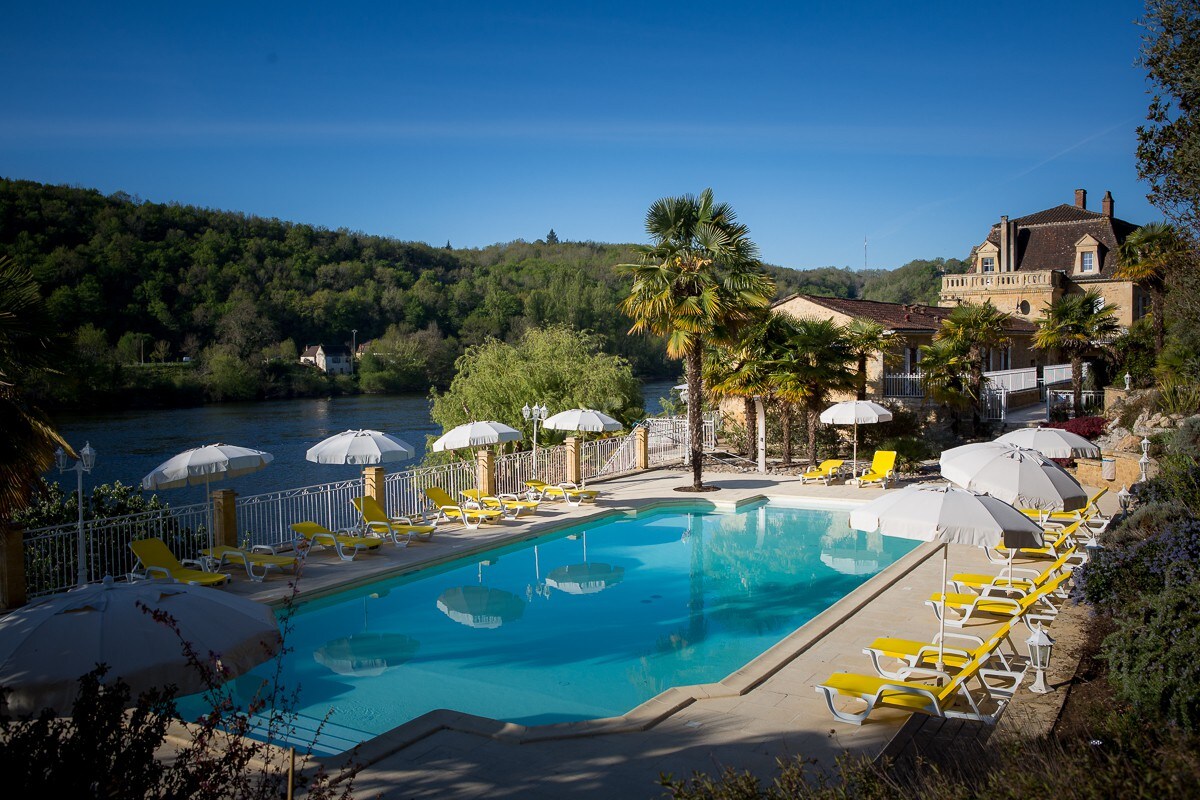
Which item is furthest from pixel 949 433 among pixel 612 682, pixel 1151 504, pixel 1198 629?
pixel 1198 629

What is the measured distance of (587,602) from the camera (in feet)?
42.0

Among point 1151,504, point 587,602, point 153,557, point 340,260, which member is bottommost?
point 587,602

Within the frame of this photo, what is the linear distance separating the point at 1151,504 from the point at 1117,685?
5185 mm

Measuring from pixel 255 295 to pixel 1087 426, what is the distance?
54942 millimetres

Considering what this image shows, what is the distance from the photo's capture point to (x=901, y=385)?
2756cm

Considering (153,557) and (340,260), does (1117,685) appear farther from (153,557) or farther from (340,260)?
(340,260)

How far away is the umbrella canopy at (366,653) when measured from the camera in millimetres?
10015

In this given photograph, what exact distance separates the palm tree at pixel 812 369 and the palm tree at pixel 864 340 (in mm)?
460

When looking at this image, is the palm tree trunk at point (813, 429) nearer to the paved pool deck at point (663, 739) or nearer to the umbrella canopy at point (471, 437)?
the umbrella canopy at point (471, 437)

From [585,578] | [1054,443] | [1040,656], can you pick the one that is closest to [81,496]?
[585,578]

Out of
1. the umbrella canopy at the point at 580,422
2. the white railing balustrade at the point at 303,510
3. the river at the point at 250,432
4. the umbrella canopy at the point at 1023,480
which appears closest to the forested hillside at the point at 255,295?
the river at the point at 250,432

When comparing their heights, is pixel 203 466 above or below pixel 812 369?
below

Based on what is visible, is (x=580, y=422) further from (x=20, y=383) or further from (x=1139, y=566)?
(x=1139, y=566)

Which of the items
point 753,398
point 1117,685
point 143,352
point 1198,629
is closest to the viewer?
point 1198,629
